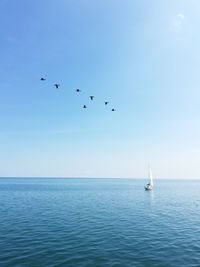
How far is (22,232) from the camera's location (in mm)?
39625

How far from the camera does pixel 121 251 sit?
98.8ft

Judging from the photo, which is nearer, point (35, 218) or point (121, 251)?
point (121, 251)

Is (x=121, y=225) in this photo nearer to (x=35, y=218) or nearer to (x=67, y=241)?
(x=67, y=241)

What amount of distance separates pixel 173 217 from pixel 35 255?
1453 inches

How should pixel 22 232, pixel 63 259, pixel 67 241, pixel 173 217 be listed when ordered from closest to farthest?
pixel 63 259, pixel 67 241, pixel 22 232, pixel 173 217

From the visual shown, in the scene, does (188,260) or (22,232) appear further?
(22,232)

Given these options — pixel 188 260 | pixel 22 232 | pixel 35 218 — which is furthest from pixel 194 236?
pixel 35 218

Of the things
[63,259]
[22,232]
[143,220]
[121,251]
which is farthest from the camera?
[143,220]

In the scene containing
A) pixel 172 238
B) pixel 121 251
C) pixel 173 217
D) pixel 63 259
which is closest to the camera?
pixel 63 259

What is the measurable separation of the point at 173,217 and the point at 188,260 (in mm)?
29547

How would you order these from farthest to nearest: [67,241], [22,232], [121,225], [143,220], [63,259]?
[143,220] < [121,225] < [22,232] < [67,241] < [63,259]

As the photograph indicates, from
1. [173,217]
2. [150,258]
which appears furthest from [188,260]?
[173,217]

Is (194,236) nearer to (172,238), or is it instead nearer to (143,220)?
(172,238)

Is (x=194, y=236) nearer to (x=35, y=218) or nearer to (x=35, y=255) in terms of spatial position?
(x=35, y=255)
